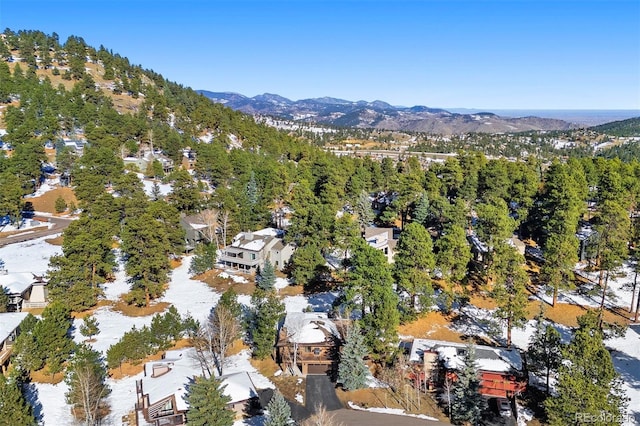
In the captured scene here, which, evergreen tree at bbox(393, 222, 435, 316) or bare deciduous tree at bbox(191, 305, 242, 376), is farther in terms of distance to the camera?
evergreen tree at bbox(393, 222, 435, 316)

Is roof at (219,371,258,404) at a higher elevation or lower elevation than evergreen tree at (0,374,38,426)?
lower

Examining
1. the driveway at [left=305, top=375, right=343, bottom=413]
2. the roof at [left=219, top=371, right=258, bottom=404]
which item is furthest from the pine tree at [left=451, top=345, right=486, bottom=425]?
the roof at [left=219, top=371, right=258, bottom=404]

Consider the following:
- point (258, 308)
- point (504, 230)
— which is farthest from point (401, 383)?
point (504, 230)

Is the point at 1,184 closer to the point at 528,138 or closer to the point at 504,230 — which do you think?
the point at 504,230

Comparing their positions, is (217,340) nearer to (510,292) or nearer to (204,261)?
(204,261)

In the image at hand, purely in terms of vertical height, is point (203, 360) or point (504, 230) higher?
point (504, 230)

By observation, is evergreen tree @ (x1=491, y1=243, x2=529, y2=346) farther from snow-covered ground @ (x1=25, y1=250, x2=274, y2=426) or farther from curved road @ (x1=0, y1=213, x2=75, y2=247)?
curved road @ (x1=0, y1=213, x2=75, y2=247)

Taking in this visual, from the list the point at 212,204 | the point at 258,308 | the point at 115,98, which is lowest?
the point at 258,308

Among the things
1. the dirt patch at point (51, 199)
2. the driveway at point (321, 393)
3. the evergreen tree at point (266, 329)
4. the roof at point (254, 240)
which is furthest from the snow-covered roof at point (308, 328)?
the dirt patch at point (51, 199)
